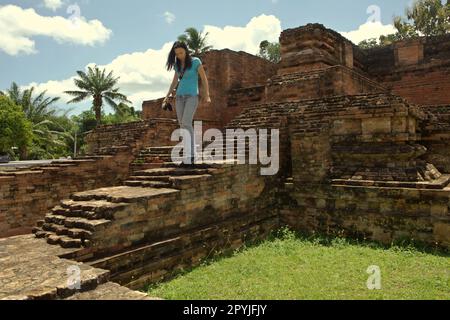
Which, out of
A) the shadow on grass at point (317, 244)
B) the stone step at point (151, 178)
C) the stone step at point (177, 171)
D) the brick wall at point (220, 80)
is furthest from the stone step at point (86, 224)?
the brick wall at point (220, 80)

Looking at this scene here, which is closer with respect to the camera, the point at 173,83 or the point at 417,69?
the point at 173,83

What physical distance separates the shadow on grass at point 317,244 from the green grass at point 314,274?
15 mm

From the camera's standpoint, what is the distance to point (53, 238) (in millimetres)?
3801

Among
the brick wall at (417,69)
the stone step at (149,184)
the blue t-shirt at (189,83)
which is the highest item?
the brick wall at (417,69)

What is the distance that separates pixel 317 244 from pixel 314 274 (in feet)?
4.27

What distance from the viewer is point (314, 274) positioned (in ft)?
13.0

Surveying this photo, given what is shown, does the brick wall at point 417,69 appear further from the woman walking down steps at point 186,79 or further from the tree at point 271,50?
the tree at point 271,50

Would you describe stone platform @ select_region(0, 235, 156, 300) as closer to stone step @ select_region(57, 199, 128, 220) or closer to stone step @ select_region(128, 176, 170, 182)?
stone step @ select_region(57, 199, 128, 220)

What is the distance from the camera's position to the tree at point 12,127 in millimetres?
18984

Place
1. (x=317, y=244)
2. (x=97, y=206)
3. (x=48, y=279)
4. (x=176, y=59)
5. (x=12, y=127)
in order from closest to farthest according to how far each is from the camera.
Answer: (x=48, y=279), (x=97, y=206), (x=176, y=59), (x=317, y=244), (x=12, y=127)

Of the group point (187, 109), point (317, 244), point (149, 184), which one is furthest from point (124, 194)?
point (317, 244)

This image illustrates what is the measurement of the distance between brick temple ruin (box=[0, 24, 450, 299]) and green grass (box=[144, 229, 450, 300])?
1.12 ft

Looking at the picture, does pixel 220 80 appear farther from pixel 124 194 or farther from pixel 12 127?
pixel 12 127
